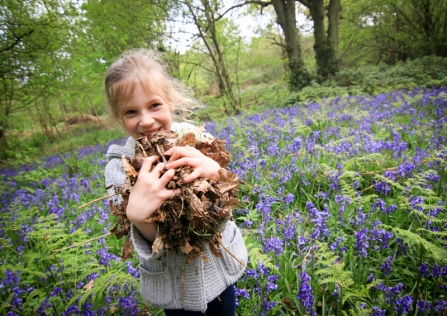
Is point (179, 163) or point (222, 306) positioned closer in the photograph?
point (179, 163)

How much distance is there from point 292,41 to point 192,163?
499 inches

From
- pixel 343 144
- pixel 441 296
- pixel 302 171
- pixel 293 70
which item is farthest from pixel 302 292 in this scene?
pixel 293 70

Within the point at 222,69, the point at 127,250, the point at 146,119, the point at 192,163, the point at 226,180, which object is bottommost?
the point at 127,250

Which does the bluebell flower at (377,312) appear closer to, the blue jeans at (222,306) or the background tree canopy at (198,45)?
the blue jeans at (222,306)

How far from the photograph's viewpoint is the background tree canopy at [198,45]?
4801 millimetres

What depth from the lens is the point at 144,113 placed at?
4.13 feet

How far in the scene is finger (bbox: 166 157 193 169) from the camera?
0.86 metres

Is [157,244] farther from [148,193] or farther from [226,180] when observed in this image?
[226,180]

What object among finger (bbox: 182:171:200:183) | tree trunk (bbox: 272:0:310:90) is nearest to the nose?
finger (bbox: 182:171:200:183)

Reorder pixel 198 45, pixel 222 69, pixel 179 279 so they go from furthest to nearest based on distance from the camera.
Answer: pixel 198 45 → pixel 222 69 → pixel 179 279

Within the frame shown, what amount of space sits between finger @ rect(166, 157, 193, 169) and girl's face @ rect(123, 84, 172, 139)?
0.46 metres

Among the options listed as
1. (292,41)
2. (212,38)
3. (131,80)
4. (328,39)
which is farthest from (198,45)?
(131,80)

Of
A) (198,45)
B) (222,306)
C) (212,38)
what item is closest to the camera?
(222,306)

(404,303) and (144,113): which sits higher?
(144,113)
